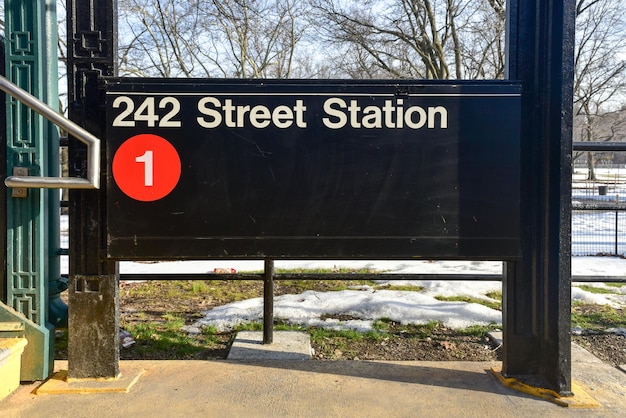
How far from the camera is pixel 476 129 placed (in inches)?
110

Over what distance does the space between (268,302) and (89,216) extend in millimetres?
1345

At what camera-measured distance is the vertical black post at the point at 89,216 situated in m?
2.80

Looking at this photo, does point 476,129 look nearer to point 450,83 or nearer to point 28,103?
point 450,83

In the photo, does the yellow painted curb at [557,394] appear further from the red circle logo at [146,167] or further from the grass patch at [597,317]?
the red circle logo at [146,167]

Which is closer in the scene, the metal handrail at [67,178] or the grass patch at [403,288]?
the metal handrail at [67,178]

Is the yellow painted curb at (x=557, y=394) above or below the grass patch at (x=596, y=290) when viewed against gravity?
above

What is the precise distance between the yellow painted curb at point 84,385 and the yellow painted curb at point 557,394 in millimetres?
2130

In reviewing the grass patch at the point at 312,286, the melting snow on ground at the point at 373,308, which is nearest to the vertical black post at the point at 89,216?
the melting snow on ground at the point at 373,308

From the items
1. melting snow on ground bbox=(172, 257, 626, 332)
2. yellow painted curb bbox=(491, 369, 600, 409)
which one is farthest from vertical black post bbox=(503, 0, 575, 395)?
melting snow on ground bbox=(172, 257, 626, 332)

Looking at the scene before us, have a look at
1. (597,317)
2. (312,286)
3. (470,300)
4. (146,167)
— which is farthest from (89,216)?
(597,317)

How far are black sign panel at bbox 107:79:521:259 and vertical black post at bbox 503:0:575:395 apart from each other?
0.13 m

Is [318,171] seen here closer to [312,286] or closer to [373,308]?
[373,308]

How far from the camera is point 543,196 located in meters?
2.83

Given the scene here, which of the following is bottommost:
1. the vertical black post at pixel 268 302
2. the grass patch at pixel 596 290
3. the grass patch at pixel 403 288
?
the grass patch at pixel 596 290
